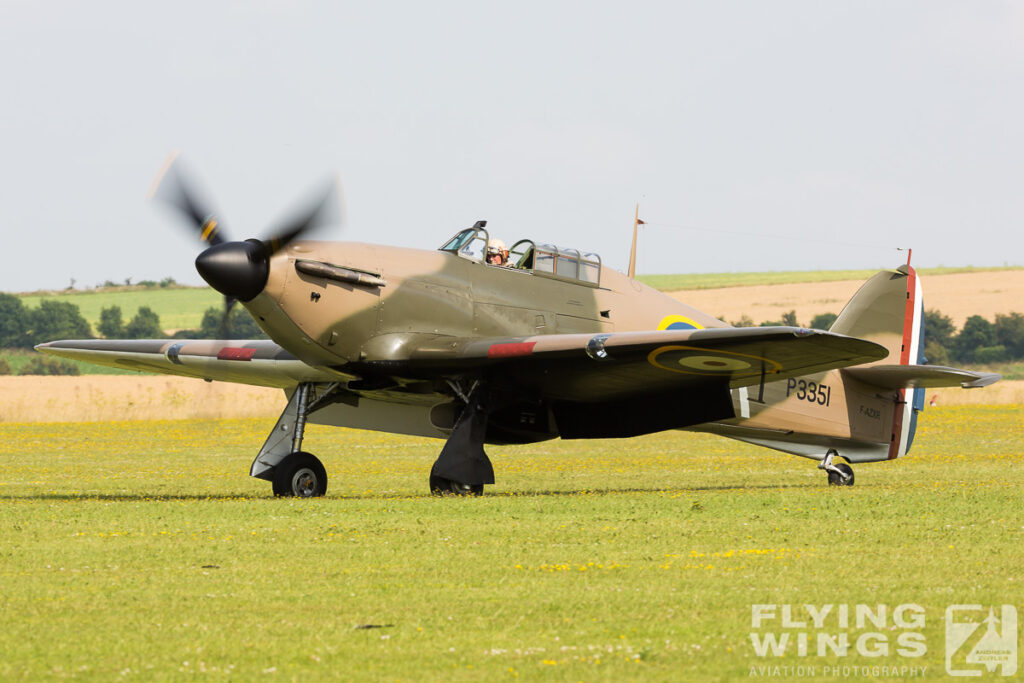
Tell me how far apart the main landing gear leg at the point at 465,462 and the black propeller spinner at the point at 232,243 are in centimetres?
274

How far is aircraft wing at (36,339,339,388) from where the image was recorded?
16344mm

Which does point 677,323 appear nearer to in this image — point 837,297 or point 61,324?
point 837,297

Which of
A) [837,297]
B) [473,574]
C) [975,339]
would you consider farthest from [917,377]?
[837,297]

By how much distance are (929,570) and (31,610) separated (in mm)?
5587

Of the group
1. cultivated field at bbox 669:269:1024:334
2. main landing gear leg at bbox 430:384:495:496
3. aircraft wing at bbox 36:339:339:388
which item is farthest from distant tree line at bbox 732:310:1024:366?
main landing gear leg at bbox 430:384:495:496

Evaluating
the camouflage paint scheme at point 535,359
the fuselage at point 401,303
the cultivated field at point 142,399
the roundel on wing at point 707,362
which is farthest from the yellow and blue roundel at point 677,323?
the cultivated field at point 142,399

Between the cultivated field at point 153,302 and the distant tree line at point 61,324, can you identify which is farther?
the cultivated field at point 153,302

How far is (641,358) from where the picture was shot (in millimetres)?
13555

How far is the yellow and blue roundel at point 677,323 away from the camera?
651 inches

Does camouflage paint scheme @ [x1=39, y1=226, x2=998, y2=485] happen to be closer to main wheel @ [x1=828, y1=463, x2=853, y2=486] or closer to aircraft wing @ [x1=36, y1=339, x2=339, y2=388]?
aircraft wing @ [x1=36, y1=339, x2=339, y2=388]

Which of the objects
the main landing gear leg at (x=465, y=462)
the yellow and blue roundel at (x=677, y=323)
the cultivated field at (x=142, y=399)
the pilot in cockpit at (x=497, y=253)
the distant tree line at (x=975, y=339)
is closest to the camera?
the main landing gear leg at (x=465, y=462)

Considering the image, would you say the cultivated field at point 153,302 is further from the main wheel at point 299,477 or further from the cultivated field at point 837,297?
the main wheel at point 299,477

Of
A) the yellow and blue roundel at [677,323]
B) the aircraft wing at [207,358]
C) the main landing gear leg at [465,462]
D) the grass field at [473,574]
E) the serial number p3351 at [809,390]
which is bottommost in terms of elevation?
the grass field at [473,574]

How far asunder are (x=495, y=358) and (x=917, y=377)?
20.0 feet
